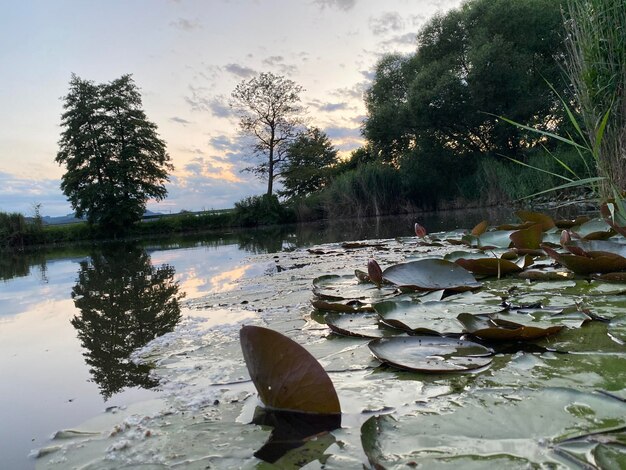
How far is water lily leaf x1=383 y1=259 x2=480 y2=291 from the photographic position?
1669mm

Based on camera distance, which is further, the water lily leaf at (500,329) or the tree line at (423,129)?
the tree line at (423,129)

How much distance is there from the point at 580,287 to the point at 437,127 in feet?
50.2

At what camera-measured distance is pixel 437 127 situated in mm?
15742

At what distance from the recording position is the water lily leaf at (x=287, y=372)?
2.45 ft

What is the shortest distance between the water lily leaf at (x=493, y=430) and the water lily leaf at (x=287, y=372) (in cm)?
13

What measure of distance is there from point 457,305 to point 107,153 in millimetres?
22398

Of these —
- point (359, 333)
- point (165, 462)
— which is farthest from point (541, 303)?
point (165, 462)

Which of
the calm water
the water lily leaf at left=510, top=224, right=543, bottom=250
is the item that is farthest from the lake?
the water lily leaf at left=510, top=224, right=543, bottom=250

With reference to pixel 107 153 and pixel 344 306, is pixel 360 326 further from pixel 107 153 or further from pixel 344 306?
pixel 107 153

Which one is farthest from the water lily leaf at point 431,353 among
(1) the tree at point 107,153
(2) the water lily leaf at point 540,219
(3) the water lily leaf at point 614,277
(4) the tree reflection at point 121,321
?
(1) the tree at point 107,153

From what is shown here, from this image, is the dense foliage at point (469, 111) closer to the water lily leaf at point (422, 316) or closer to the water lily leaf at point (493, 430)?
the water lily leaf at point (422, 316)

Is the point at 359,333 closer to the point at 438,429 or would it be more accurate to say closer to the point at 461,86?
the point at 438,429

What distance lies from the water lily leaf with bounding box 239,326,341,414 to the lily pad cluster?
0.24 meters

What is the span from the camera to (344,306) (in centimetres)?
156
